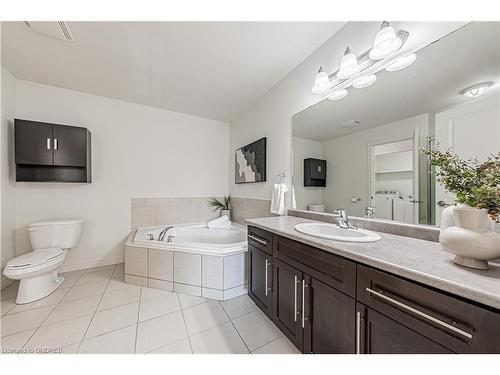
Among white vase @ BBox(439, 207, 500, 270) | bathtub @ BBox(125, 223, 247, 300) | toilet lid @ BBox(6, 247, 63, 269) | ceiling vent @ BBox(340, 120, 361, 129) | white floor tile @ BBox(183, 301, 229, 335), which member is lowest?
white floor tile @ BBox(183, 301, 229, 335)

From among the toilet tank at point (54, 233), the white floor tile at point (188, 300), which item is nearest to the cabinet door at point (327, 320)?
the white floor tile at point (188, 300)

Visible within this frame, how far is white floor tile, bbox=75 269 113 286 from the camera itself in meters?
2.22

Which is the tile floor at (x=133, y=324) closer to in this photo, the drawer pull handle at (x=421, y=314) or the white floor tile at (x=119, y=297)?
the white floor tile at (x=119, y=297)

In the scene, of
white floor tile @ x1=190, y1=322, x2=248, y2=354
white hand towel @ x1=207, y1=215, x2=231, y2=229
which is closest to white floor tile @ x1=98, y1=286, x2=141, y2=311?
white floor tile @ x1=190, y1=322, x2=248, y2=354

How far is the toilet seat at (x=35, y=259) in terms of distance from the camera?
169 cm

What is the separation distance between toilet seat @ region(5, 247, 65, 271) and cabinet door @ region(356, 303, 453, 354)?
2.63 meters

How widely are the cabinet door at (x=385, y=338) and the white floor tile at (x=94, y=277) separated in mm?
2678

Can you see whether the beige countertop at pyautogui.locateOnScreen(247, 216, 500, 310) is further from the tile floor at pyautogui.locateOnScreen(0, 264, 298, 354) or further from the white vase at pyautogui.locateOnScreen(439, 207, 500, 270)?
the tile floor at pyautogui.locateOnScreen(0, 264, 298, 354)

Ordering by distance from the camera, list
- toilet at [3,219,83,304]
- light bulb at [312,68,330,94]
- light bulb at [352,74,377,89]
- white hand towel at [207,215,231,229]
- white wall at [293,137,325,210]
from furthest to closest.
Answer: white hand towel at [207,215,231,229], white wall at [293,137,325,210], toilet at [3,219,83,304], light bulb at [312,68,330,94], light bulb at [352,74,377,89]

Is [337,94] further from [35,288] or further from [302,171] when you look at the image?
[35,288]

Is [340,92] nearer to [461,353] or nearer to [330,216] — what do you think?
[330,216]

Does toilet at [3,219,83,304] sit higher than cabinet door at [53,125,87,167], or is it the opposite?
cabinet door at [53,125,87,167]

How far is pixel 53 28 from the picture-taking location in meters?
1.46
